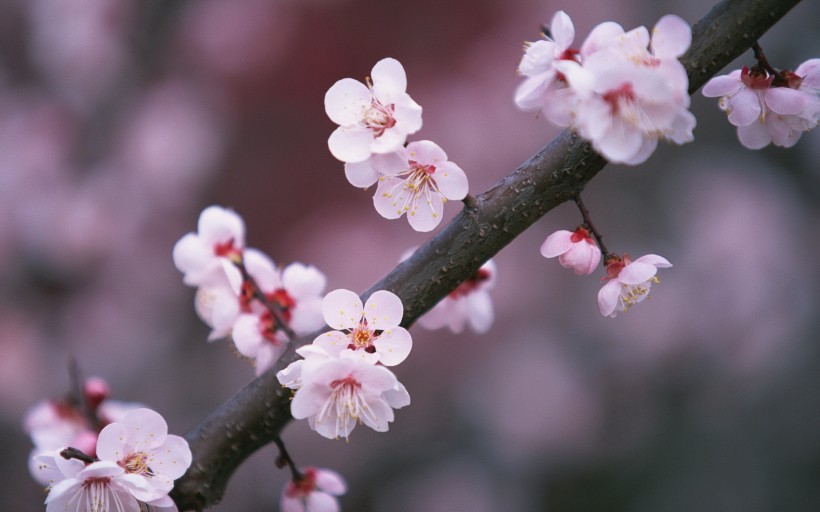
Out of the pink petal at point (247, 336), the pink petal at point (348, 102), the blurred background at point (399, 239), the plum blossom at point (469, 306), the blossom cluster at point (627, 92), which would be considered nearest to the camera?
the blossom cluster at point (627, 92)

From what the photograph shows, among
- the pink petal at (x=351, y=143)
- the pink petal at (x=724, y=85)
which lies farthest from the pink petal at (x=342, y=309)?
the pink petal at (x=724, y=85)

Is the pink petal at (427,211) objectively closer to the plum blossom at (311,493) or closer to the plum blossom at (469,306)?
the plum blossom at (469,306)

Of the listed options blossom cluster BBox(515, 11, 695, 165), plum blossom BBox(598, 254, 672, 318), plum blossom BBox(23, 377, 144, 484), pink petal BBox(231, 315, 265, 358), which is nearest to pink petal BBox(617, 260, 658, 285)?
plum blossom BBox(598, 254, 672, 318)

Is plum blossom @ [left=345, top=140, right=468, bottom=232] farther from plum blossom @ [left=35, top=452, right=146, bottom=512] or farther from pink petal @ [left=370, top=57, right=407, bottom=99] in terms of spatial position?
plum blossom @ [left=35, top=452, right=146, bottom=512]

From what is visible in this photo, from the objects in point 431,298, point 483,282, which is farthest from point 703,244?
point 431,298

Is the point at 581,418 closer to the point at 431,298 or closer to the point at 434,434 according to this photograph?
the point at 434,434

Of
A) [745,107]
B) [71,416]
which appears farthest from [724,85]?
[71,416]

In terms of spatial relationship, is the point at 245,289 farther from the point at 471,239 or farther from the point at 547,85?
the point at 547,85
